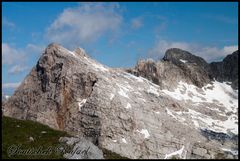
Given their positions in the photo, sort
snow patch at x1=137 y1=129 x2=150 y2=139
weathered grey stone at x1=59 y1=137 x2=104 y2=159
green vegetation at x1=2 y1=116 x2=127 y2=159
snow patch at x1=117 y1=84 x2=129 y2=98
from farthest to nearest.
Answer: snow patch at x1=117 y1=84 x2=129 y2=98 → snow patch at x1=137 y1=129 x2=150 y2=139 → weathered grey stone at x1=59 y1=137 x2=104 y2=159 → green vegetation at x1=2 y1=116 x2=127 y2=159

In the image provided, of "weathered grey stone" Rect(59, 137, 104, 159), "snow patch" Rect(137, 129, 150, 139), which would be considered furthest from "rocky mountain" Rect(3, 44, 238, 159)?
"weathered grey stone" Rect(59, 137, 104, 159)

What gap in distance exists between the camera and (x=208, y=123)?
641ft

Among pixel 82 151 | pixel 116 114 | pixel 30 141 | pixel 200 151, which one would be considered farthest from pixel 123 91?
pixel 82 151

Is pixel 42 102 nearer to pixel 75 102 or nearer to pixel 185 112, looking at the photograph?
pixel 75 102

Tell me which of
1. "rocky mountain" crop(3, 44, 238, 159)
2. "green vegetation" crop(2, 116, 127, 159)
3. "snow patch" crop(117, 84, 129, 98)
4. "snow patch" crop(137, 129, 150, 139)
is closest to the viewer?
"green vegetation" crop(2, 116, 127, 159)

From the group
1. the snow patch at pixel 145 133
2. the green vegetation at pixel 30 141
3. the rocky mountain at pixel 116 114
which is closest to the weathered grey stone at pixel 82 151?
the green vegetation at pixel 30 141

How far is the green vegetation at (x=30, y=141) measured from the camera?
115 feet

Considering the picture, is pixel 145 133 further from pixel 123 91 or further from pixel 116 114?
pixel 123 91

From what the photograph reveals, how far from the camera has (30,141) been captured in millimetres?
38719

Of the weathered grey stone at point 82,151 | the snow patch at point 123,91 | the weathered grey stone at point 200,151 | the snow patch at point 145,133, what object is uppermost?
the snow patch at point 123,91

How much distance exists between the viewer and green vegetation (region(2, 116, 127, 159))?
3498cm

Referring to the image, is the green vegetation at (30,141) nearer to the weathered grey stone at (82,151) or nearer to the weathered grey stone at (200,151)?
the weathered grey stone at (82,151)

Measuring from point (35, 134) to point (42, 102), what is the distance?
152 metres

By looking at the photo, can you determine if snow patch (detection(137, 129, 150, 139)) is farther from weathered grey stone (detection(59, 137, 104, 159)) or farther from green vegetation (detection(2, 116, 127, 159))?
weathered grey stone (detection(59, 137, 104, 159))
